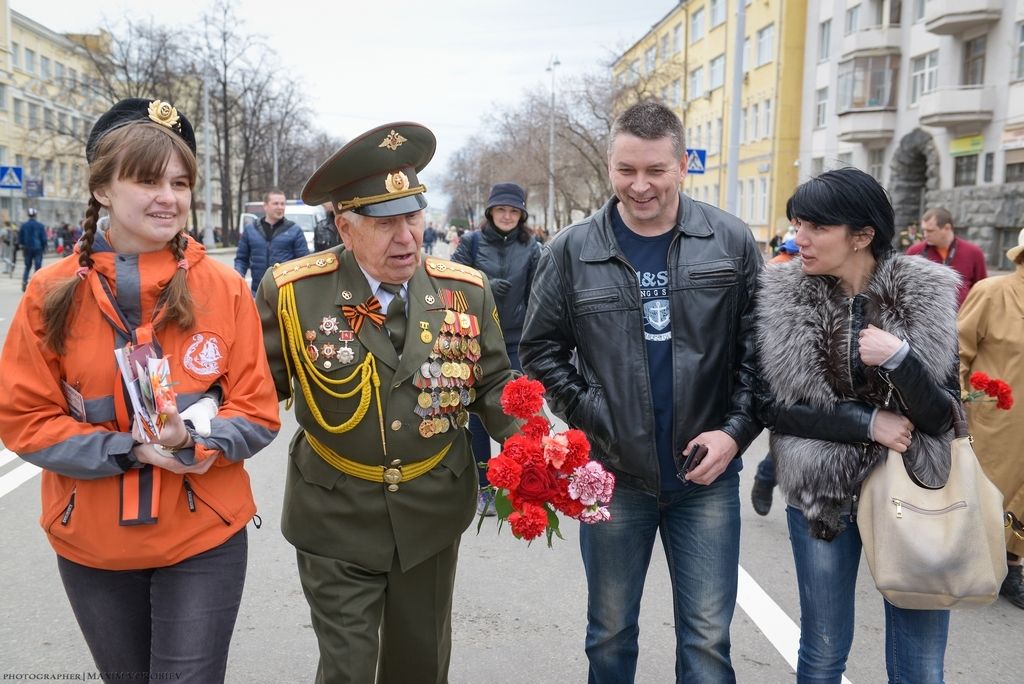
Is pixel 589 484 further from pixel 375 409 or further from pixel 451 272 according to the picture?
pixel 451 272

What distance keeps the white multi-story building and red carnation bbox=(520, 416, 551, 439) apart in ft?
78.4

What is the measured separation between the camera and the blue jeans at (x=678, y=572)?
2.88 meters

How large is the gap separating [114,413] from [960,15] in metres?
29.4

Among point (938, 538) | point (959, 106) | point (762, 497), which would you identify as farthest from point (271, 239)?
point (959, 106)

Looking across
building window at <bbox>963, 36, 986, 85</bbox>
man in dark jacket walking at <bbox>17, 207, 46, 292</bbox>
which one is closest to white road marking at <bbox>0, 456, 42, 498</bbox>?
man in dark jacket walking at <bbox>17, 207, 46, 292</bbox>

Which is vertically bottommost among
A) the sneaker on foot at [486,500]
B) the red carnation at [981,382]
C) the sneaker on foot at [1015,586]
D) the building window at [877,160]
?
the sneaker on foot at [1015,586]

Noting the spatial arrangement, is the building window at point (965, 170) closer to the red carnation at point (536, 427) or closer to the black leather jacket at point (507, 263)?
the black leather jacket at point (507, 263)

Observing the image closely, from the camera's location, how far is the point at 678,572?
117 inches

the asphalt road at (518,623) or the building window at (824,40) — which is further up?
the building window at (824,40)

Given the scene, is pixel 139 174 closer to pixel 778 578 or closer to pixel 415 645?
pixel 415 645

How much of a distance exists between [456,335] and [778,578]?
288 centimetres

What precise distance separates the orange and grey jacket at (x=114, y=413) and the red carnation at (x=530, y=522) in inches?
29.4

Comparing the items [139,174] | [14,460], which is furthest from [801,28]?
[139,174]

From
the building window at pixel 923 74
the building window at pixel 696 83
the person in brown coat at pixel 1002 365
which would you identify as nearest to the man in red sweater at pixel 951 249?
the person in brown coat at pixel 1002 365
